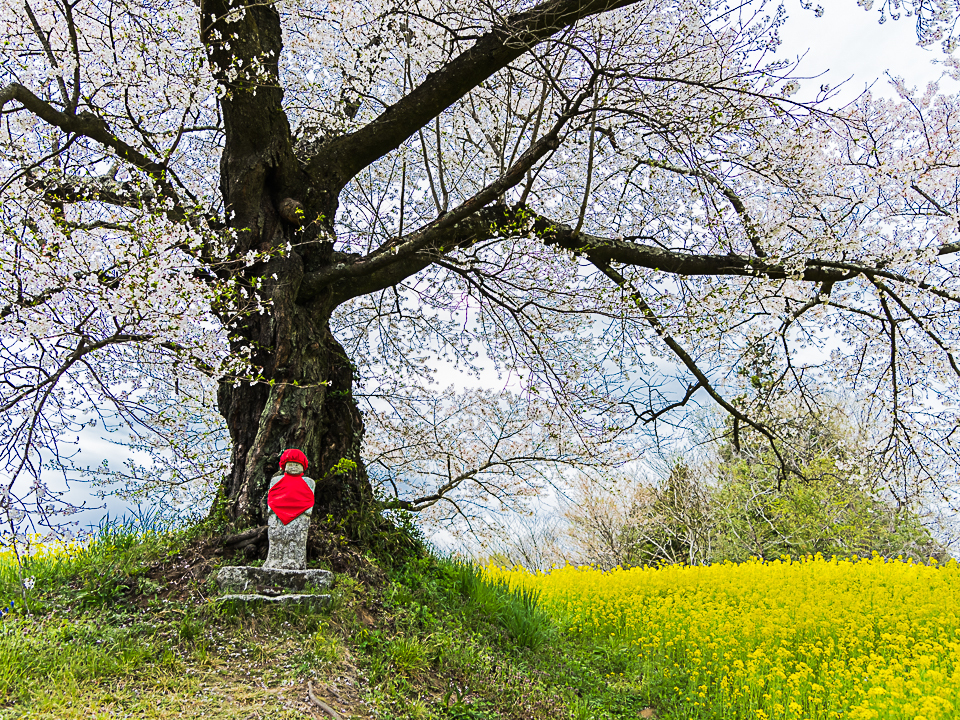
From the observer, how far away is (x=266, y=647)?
14.3ft

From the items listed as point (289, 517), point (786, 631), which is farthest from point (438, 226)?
point (786, 631)

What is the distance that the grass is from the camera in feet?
12.5

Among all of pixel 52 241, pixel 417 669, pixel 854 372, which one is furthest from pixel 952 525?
pixel 52 241

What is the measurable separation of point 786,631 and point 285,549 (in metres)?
5.10

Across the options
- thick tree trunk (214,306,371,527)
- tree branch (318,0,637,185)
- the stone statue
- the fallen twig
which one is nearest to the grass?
the fallen twig

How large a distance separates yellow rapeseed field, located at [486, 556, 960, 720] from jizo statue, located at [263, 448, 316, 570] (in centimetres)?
262

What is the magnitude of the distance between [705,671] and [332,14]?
7.84 metres

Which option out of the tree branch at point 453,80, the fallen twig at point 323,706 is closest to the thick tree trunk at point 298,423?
the tree branch at point 453,80

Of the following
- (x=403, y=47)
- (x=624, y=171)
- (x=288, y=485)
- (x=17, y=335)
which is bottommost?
(x=288, y=485)

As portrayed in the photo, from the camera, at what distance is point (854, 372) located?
8.09m

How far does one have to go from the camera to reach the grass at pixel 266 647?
381 cm

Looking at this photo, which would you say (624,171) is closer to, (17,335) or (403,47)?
(403,47)

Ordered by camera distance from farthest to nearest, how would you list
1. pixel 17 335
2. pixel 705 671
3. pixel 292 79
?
pixel 292 79 < pixel 705 671 < pixel 17 335

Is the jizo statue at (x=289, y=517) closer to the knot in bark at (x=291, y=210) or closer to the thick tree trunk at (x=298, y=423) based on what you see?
the thick tree trunk at (x=298, y=423)
